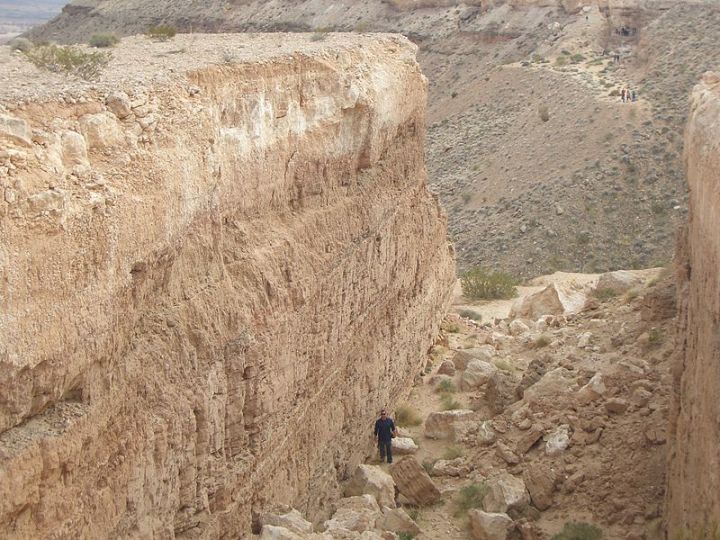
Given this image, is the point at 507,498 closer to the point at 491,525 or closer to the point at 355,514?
the point at 491,525

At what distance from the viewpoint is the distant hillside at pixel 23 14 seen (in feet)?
418

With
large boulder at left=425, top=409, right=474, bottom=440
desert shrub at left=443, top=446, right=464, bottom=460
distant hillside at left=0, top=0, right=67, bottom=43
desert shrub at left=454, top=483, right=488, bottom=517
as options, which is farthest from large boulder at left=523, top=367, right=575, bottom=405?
distant hillside at left=0, top=0, right=67, bottom=43

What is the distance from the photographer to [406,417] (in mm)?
16828

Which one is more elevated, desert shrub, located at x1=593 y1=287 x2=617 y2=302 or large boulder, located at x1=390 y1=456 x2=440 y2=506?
desert shrub, located at x1=593 y1=287 x2=617 y2=302

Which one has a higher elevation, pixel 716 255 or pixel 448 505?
pixel 716 255

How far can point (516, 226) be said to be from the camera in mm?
33656

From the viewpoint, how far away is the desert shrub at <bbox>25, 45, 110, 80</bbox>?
10.3 m

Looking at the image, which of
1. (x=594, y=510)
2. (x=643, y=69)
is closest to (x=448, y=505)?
(x=594, y=510)

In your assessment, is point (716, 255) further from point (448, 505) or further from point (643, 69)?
point (643, 69)

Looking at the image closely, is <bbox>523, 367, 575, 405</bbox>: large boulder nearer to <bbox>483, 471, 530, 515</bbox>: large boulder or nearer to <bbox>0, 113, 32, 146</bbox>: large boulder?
<bbox>483, 471, 530, 515</bbox>: large boulder

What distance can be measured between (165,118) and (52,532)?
3908mm

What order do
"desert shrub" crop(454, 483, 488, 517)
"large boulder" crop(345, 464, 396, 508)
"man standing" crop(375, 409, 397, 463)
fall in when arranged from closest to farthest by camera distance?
"large boulder" crop(345, 464, 396, 508) → "desert shrub" crop(454, 483, 488, 517) → "man standing" crop(375, 409, 397, 463)

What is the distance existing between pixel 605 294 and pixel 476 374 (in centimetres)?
521

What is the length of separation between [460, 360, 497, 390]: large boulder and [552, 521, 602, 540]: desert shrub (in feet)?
16.6
